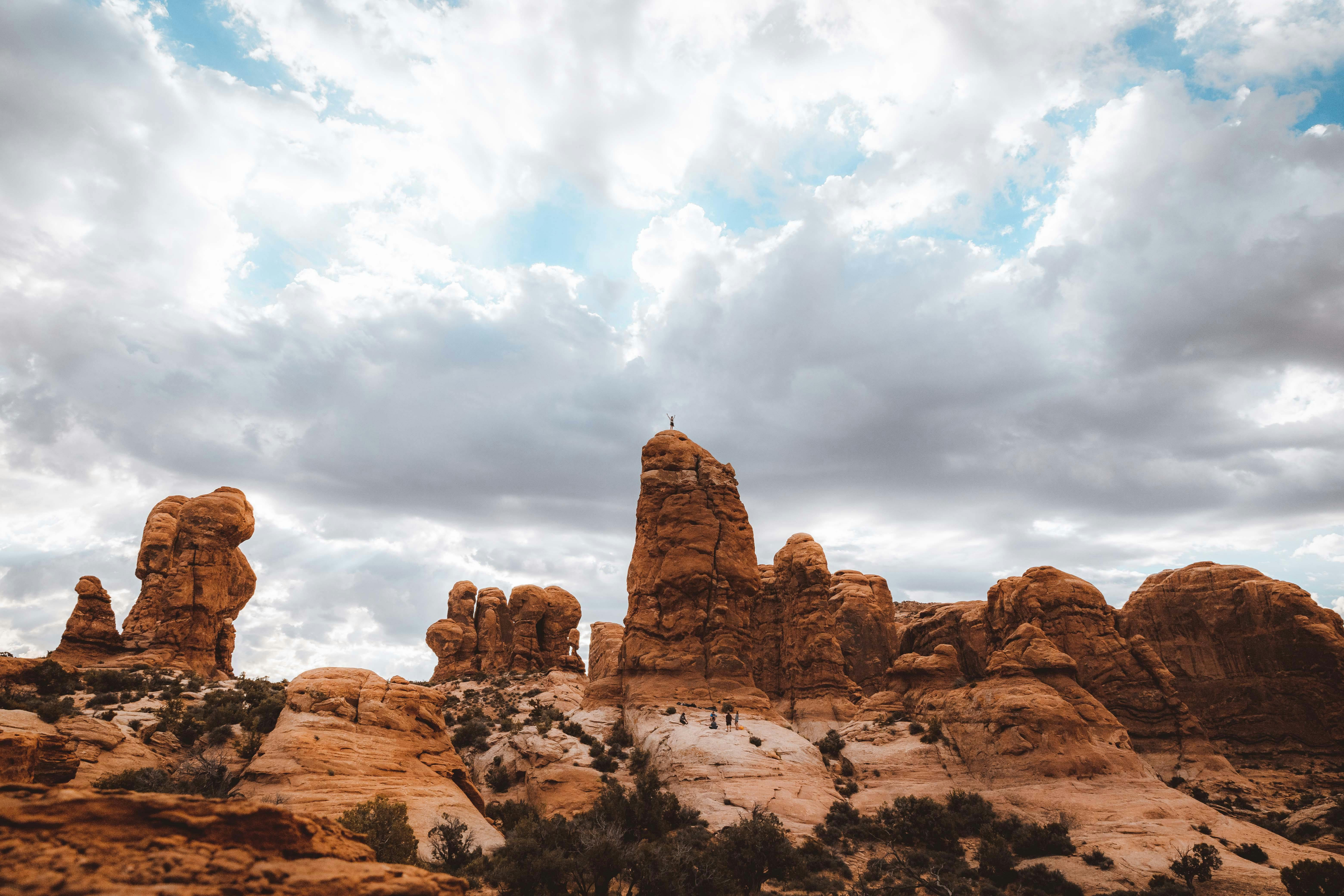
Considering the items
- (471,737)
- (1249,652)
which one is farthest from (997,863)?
(1249,652)

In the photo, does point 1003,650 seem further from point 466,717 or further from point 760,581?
point 466,717

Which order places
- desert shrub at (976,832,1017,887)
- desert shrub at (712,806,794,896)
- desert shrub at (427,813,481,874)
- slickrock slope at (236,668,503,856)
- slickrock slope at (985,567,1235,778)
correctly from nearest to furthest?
desert shrub at (427,813,481,874)
slickrock slope at (236,668,503,856)
desert shrub at (712,806,794,896)
desert shrub at (976,832,1017,887)
slickrock slope at (985,567,1235,778)

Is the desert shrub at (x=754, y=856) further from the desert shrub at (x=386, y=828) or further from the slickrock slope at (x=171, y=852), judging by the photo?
the slickrock slope at (x=171, y=852)

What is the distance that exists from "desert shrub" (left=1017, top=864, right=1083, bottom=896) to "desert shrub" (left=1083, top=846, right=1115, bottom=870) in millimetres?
1268

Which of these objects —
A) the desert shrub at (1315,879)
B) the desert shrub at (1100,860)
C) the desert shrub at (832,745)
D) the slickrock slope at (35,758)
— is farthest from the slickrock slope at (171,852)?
the desert shrub at (832,745)

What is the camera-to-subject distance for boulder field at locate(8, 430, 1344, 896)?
16812 millimetres

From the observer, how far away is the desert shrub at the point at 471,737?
31703 mm

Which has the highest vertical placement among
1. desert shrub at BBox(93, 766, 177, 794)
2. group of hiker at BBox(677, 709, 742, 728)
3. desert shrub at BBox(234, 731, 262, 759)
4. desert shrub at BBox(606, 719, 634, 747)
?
desert shrub at BBox(234, 731, 262, 759)

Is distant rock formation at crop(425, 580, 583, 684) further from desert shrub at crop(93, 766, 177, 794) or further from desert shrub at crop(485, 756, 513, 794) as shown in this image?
desert shrub at crop(93, 766, 177, 794)

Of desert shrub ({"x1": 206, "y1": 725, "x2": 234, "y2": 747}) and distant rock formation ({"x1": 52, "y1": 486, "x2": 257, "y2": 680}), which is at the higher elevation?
distant rock formation ({"x1": 52, "y1": 486, "x2": 257, "y2": 680})

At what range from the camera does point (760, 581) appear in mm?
40500

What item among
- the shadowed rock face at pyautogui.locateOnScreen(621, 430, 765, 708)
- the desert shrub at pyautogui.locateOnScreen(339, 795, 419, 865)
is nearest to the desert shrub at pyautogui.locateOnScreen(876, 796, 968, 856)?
the shadowed rock face at pyautogui.locateOnScreen(621, 430, 765, 708)

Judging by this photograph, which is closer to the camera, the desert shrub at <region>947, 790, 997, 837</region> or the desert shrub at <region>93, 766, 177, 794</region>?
the desert shrub at <region>93, 766, 177, 794</region>

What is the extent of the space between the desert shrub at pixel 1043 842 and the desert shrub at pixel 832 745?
12.0m
